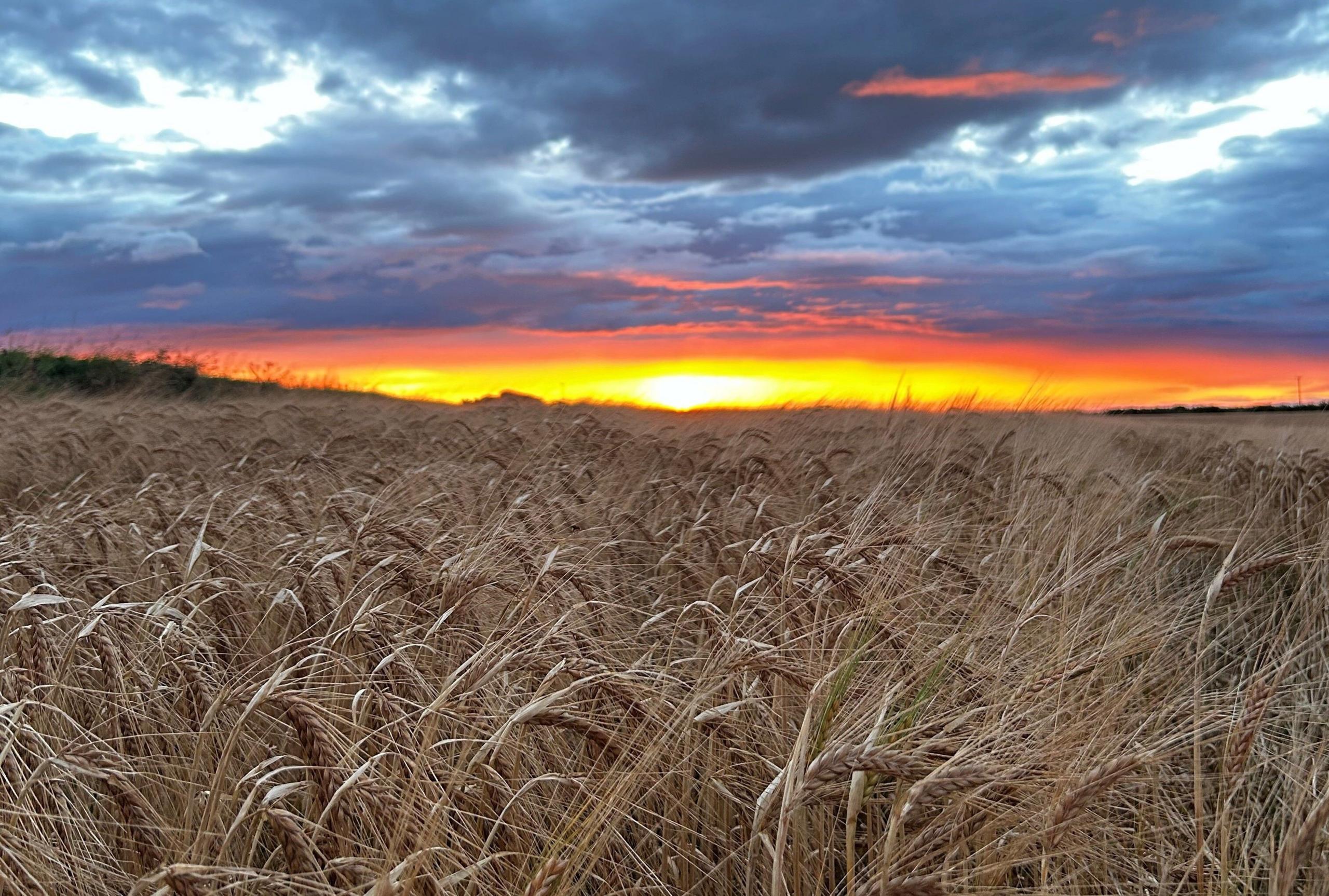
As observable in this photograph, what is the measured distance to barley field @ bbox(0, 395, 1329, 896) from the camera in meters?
1.62

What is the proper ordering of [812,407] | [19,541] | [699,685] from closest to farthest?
[699,685], [19,541], [812,407]

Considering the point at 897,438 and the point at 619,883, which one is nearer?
the point at 619,883

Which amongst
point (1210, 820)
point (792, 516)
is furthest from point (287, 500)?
point (1210, 820)

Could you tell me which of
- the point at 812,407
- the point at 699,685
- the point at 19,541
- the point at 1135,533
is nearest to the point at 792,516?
the point at 1135,533

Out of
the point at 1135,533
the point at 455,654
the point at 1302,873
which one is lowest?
the point at 1302,873

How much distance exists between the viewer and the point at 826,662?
7.56 ft

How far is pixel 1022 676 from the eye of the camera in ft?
7.64

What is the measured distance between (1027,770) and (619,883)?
91cm

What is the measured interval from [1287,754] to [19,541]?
481cm

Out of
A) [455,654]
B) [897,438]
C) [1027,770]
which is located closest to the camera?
[1027,770]

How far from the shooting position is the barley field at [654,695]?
1622 millimetres

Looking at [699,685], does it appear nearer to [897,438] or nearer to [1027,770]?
[1027,770]

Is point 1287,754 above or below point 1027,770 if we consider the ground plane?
below

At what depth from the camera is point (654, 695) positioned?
6.56ft
